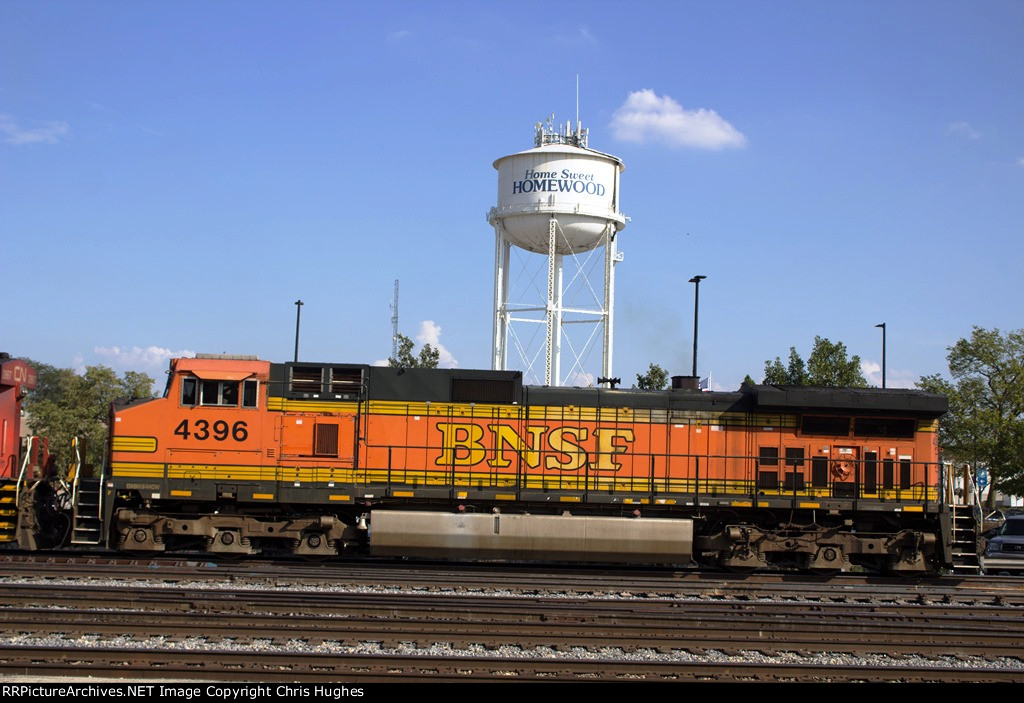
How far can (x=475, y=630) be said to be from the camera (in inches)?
403

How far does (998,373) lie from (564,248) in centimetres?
1765

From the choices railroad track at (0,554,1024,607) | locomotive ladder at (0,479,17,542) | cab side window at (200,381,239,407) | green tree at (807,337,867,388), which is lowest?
railroad track at (0,554,1024,607)

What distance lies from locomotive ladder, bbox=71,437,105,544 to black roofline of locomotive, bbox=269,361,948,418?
3.93m

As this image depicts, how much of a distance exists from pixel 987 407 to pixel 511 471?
26.2 m

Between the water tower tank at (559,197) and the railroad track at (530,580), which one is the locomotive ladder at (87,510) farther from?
the water tower tank at (559,197)

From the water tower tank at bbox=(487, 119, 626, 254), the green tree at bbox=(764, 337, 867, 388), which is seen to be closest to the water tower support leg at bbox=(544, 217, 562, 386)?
the water tower tank at bbox=(487, 119, 626, 254)

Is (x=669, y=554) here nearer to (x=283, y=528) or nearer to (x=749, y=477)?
(x=749, y=477)

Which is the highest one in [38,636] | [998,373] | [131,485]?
[998,373]

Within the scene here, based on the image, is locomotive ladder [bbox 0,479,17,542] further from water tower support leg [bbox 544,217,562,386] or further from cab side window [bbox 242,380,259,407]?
water tower support leg [bbox 544,217,562,386]

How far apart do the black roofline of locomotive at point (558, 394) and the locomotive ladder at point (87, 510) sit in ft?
12.9

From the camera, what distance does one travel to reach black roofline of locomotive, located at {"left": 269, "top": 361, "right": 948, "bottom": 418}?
53.9 feet

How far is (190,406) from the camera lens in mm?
15797

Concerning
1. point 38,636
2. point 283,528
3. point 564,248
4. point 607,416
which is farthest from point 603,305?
point 38,636

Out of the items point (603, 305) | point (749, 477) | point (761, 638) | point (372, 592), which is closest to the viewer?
point (761, 638)
